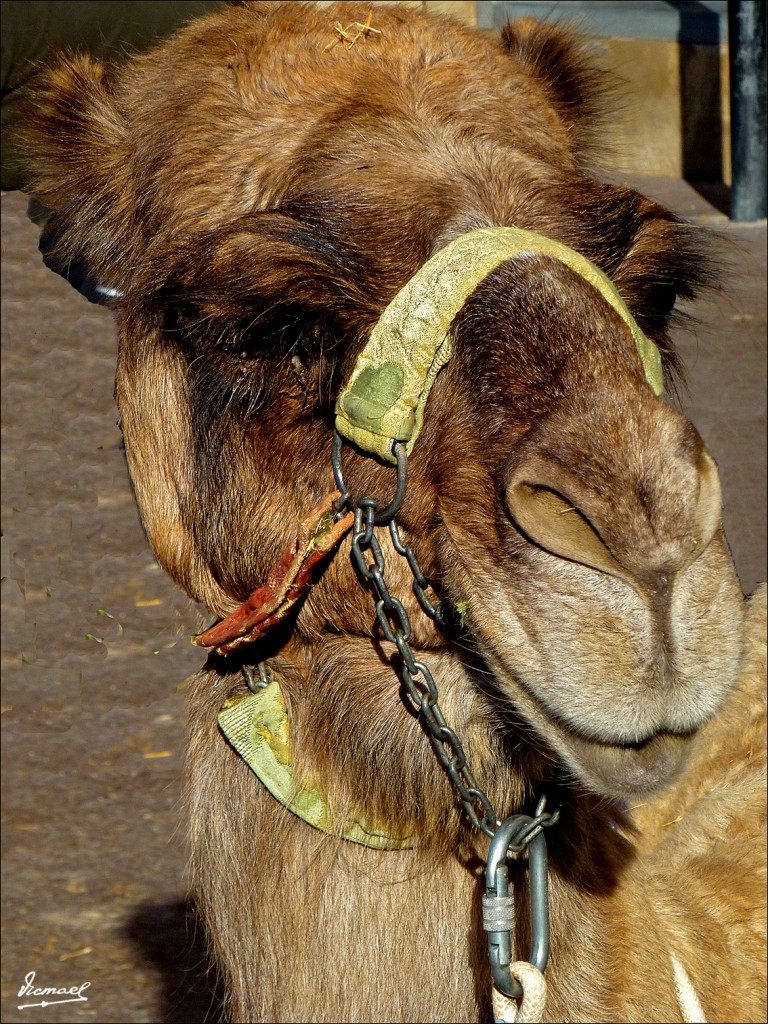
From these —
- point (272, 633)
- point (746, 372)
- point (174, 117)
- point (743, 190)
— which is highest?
point (174, 117)

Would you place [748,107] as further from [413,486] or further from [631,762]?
[631,762]

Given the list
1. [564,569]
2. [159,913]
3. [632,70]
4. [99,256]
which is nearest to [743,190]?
[632,70]

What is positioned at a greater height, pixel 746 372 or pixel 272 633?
pixel 272 633

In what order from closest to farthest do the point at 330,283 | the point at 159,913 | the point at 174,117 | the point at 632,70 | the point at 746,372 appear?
the point at 330,283
the point at 174,117
the point at 159,913
the point at 746,372
the point at 632,70

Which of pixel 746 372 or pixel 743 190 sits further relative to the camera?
pixel 743 190

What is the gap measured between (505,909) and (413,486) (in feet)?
2.07

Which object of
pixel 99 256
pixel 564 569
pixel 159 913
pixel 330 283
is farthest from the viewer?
pixel 159 913

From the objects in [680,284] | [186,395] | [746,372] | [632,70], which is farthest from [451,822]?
[632,70]

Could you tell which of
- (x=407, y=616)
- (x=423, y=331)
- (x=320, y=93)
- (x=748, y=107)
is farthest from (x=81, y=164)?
(x=748, y=107)

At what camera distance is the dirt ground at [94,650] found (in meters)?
3.80

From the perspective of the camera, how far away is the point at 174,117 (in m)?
2.22

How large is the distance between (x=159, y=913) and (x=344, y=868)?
7.10 feet

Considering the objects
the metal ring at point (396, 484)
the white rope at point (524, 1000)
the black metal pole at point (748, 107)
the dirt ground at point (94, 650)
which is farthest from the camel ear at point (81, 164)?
the black metal pole at point (748, 107)

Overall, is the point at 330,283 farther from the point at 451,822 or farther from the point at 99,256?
Answer: the point at 451,822
